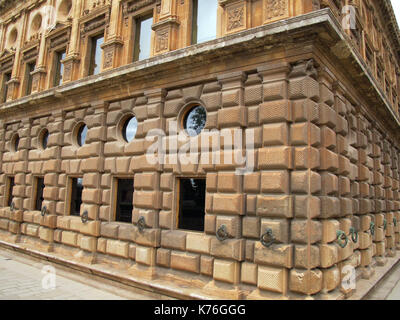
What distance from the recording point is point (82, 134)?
11.7 metres

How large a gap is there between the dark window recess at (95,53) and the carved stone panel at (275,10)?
23.3 feet

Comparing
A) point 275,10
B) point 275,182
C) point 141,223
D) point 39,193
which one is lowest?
point 141,223

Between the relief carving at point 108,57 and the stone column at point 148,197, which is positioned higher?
the relief carving at point 108,57

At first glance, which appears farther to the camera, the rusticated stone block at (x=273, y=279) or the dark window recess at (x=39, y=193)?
the dark window recess at (x=39, y=193)

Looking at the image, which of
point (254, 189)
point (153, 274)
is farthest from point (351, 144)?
point (153, 274)

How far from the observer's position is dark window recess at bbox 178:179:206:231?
8242 millimetres

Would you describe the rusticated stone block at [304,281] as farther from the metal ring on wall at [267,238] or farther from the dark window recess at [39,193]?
the dark window recess at [39,193]

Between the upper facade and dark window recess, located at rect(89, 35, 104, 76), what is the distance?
0.12 feet

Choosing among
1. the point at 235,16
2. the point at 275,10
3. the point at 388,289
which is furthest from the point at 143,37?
the point at 388,289

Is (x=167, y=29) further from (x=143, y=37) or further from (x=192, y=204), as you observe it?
(x=192, y=204)

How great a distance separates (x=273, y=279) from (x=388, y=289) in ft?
16.1

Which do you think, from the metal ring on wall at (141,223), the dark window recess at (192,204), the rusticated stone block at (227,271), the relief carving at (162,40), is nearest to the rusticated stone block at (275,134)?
the dark window recess at (192,204)

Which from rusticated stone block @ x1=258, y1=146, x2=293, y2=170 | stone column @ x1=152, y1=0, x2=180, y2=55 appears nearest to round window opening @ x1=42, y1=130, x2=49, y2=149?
stone column @ x1=152, y1=0, x2=180, y2=55

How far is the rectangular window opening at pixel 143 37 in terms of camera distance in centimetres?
1059
